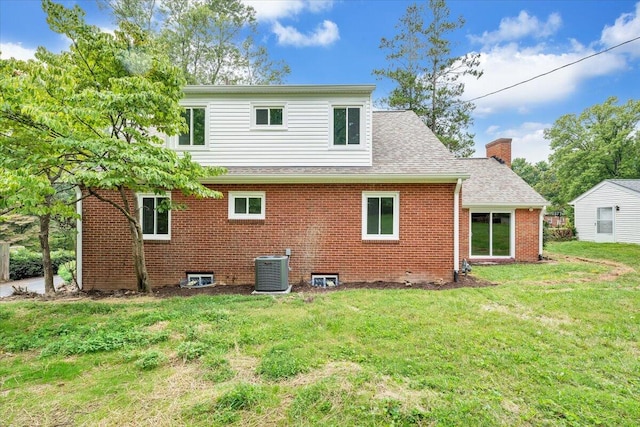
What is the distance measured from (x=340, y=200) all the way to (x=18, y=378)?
6364 millimetres

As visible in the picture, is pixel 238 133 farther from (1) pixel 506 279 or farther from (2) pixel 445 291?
(1) pixel 506 279

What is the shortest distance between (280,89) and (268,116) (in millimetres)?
808

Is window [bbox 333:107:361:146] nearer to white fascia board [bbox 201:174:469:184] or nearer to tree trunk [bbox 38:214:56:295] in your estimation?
white fascia board [bbox 201:174:469:184]

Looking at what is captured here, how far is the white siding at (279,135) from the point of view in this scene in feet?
26.9

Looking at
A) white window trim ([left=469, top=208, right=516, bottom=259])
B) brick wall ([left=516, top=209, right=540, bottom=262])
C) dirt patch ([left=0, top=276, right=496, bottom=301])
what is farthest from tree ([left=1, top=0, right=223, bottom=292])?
brick wall ([left=516, top=209, right=540, bottom=262])

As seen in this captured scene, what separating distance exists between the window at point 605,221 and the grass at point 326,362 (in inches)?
627

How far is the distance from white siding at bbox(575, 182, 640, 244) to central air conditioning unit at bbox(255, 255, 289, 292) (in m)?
19.8

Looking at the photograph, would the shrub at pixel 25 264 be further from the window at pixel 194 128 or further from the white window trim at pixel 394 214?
the white window trim at pixel 394 214

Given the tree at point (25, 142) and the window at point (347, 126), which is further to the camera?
the window at point (347, 126)

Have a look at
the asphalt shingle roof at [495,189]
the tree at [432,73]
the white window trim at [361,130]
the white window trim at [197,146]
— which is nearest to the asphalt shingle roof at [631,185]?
the tree at [432,73]

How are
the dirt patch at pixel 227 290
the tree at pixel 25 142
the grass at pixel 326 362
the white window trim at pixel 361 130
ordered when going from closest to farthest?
the grass at pixel 326 362 → the tree at pixel 25 142 → the dirt patch at pixel 227 290 → the white window trim at pixel 361 130

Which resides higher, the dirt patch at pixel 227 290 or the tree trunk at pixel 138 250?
the tree trunk at pixel 138 250

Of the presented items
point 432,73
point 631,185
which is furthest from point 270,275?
point 631,185

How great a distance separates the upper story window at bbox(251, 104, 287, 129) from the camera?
833 cm
